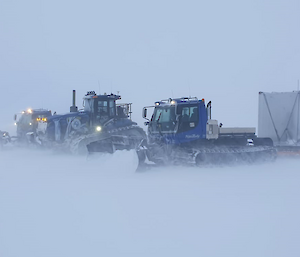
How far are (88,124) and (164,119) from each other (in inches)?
259

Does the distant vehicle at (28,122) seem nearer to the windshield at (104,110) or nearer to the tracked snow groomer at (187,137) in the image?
the windshield at (104,110)

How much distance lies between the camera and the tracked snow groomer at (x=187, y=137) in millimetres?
14102

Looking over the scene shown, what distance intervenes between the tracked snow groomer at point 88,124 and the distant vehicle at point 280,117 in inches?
272

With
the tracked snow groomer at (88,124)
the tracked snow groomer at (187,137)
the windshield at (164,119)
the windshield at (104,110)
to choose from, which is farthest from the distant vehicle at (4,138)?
the windshield at (164,119)

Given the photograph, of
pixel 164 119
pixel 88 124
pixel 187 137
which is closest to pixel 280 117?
pixel 187 137

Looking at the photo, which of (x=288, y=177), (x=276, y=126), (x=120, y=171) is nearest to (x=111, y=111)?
(x=120, y=171)

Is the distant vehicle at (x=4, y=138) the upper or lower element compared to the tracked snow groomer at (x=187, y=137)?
lower

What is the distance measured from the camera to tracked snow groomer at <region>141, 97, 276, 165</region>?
46.3ft

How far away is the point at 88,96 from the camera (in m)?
20.3

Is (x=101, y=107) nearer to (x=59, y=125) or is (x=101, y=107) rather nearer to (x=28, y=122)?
(x=59, y=125)

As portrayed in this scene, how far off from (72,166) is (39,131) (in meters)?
6.60

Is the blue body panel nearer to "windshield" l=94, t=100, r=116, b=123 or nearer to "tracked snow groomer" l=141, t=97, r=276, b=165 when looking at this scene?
"windshield" l=94, t=100, r=116, b=123

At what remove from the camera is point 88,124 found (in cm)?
1995

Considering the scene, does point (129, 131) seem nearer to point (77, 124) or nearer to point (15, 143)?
point (77, 124)
